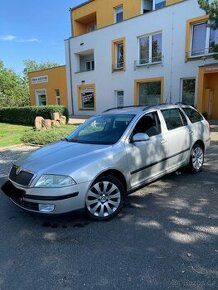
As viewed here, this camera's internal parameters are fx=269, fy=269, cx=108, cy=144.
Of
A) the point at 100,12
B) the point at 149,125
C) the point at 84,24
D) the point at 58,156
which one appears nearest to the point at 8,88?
the point at 84,24

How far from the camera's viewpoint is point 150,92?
63.7 ft

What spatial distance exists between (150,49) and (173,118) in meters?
14.8

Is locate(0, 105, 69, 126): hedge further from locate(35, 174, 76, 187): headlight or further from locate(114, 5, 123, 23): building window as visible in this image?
locate(35, 174, 76, 187): headlight

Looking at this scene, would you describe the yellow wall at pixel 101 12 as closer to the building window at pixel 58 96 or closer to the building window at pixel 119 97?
the building window at pixel 58 96

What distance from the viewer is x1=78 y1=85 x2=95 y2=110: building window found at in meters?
23.9

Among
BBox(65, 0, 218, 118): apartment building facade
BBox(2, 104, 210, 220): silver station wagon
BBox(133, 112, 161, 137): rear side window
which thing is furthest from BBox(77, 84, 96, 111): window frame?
BBox(133, 112, 161, 137): rear side window

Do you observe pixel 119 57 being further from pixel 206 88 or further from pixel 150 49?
pixel 206 88

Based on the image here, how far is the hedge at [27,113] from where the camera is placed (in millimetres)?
16156

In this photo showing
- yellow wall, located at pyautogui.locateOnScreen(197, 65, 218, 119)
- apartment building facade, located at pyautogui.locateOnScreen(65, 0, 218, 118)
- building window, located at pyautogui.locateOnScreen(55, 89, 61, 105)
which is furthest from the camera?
building window, located at pyautogui.locateOnScreen(55, 89, 61, 105)

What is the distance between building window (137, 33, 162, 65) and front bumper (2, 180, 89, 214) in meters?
16.5

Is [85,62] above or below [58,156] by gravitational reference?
above

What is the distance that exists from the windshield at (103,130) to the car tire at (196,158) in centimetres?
208

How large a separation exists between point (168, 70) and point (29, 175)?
51.9 ft

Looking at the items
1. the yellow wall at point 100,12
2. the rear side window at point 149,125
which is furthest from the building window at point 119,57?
the rear side window at point 149,125
